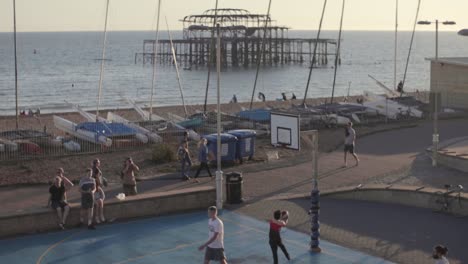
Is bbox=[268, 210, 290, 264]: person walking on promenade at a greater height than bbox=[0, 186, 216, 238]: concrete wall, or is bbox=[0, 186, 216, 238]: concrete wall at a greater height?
bbox=[268, 210, 290, 264]: person walking on promenade

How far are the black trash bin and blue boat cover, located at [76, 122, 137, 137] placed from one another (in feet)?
36.9

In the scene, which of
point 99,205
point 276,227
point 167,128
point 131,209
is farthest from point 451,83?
point 276,227

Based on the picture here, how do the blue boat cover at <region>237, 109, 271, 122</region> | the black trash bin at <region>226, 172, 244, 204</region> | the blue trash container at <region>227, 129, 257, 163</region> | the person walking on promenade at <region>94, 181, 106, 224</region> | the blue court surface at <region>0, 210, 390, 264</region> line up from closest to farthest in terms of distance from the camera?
the blue court surface at <region>0, 210, 390, 264</region>
the person walking on promenade at <region>94, 181, 106, 224</region>
the black trash bin at <region>226, 172, 244, 204</region>
the blue trash container at <region>227, 129, 257, 163</region>
the blue boat cover at <region>237, 109, 271, 122</region>

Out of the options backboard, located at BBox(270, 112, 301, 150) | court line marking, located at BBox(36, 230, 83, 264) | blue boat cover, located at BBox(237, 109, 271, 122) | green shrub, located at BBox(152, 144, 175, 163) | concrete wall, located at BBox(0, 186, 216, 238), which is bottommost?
court line marking, located at BBox(36, 230, 83, 264)

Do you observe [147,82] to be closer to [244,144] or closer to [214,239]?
[244,144]

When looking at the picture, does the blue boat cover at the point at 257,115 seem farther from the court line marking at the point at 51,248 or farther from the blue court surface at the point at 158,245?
the court line marking at the point at 51,248

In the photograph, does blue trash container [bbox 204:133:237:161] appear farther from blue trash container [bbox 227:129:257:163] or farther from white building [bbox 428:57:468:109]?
white building [bbox 428:57:468:109]

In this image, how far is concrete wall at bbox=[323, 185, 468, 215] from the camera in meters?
18.6

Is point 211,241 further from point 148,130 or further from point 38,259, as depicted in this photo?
point 148,130

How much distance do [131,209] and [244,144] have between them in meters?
8.85

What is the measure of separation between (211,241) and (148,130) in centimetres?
1853

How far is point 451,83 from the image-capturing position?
142 ft

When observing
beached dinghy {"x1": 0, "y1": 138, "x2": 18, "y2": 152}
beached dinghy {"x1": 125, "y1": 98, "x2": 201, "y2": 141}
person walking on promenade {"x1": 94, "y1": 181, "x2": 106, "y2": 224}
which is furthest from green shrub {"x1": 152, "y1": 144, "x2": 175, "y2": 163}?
person walking on promenade {"x1": 94, "y1": 181, "x2": 106, "y2": 224}

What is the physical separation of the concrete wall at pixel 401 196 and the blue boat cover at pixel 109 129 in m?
12.4
